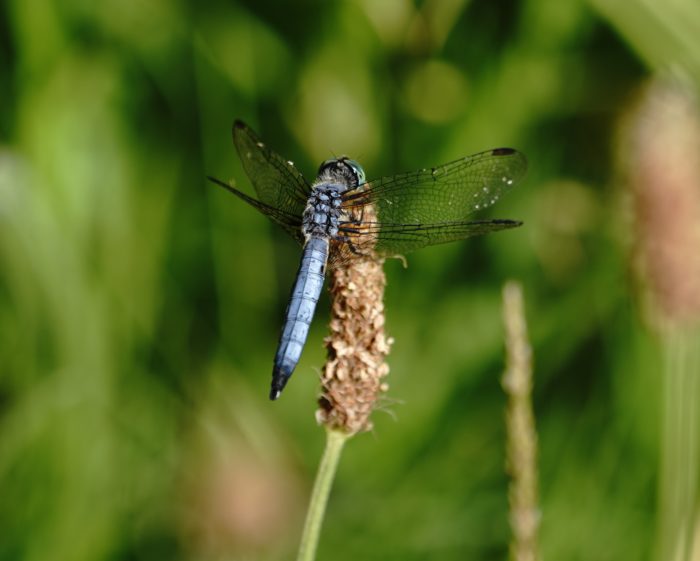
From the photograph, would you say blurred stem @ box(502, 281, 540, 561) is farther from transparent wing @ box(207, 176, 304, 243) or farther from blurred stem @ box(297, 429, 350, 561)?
transparent wing @ box(207, 176, 304, 243)

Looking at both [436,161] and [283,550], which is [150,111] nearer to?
[436,161]

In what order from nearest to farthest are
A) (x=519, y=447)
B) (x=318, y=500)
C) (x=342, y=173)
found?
1. (x=318, y=500)
2. (x=519, y=447)
3. (x=342, y=173)

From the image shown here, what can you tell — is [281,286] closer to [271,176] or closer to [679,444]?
[271,176]

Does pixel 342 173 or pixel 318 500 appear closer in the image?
pixel 318 500

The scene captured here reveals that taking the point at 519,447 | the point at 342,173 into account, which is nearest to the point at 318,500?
the point at 519,447

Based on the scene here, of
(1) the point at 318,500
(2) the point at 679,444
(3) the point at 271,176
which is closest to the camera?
(1) the point at 318,500

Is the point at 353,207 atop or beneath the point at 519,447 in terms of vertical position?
atop

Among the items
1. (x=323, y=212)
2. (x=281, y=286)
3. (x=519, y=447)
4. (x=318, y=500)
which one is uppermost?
(x=281, y=286)
